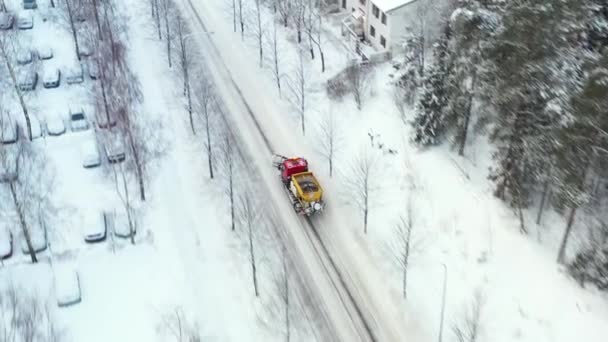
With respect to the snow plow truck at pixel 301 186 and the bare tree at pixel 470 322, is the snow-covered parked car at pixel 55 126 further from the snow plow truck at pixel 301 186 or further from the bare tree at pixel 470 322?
the bare tree at pixel 470 322

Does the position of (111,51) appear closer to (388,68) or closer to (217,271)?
(388,68)

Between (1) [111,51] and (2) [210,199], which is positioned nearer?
(2) [210,199]

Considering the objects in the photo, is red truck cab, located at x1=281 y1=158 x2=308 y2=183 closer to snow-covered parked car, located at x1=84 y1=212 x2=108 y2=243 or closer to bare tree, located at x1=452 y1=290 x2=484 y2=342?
snow-covered parked car, located at x1=84 y1=212 x2=108 y2=243

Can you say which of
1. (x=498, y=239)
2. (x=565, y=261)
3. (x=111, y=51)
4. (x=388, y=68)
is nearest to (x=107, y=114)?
(x=111, y=51)

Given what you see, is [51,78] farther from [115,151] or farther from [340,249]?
[340,249]

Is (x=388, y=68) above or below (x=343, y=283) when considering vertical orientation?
above

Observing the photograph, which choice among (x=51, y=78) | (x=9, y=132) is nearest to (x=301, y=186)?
(x=9, y=132)
